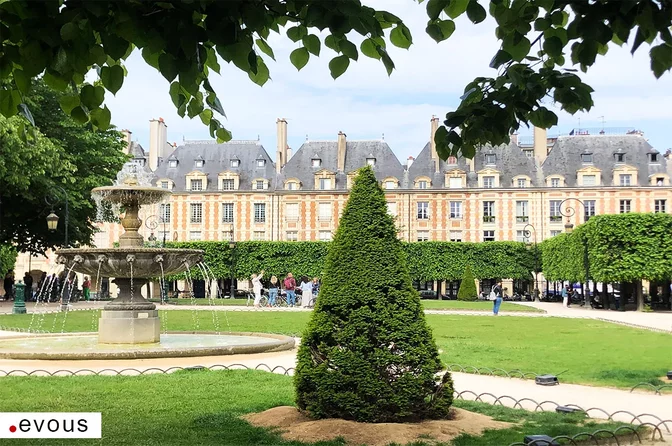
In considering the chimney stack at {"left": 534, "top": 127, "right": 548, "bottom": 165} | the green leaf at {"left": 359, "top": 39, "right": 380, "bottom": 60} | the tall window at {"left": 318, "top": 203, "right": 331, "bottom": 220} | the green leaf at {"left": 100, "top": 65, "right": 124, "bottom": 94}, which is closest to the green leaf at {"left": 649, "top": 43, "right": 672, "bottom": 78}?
the green leaf at {"left": 359, "top": 39, "right": 380, "bottom": 60}

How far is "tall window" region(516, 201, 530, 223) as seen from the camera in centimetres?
5656

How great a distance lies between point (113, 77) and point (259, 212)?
5505cm

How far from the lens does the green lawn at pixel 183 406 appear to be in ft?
18.6

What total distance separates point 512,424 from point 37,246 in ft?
96.2

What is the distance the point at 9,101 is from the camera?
407 cm

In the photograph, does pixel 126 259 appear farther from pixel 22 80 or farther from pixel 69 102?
pixel 22 80

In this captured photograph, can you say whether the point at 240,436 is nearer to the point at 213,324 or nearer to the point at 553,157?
the point at 213,324

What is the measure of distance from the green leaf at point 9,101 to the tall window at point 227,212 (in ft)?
180

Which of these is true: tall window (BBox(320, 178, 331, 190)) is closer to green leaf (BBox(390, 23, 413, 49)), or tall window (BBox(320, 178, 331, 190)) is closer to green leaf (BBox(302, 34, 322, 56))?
green leaf (BBox(390, 23, 413, 49))

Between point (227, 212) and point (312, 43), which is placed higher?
point (227, 212)

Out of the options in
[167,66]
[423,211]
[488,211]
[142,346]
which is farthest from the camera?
[423,211]

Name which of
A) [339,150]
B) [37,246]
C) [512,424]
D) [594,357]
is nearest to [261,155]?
[339,150]

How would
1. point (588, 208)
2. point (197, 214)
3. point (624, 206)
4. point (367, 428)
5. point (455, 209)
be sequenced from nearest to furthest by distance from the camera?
1. point (367, 428)
2. point (624, 206)
3. point (588, 208)
4. point (455, 209)
5. point (197, 214)

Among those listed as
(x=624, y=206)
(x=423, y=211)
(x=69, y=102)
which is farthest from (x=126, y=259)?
(x=624, y=206)
